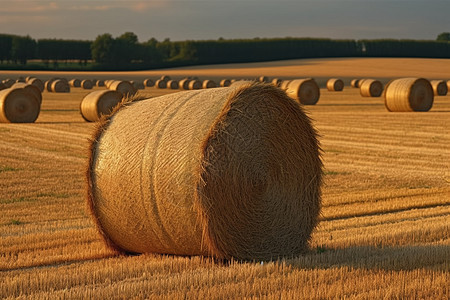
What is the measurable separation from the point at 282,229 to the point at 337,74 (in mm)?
70700

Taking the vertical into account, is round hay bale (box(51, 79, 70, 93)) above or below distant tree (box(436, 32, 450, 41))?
below

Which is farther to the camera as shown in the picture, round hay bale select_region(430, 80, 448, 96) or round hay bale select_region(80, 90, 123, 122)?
round hay bale select_region(430, 80, 448, 96)

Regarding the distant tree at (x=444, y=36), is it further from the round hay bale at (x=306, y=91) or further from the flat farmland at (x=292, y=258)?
the flat farmland at (x=292, y=258)

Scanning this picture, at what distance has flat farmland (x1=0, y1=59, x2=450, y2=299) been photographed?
6.62 meters

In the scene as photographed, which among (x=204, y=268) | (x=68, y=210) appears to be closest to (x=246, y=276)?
(x=204, y=268)

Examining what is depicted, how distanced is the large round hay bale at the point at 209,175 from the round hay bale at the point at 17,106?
1924cm

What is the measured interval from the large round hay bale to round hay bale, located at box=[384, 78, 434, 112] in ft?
74.8

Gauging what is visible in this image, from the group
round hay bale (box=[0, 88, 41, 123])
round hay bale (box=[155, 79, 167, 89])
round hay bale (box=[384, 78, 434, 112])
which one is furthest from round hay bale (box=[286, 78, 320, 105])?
round hay bale (box=[155, 79, 167, 89])

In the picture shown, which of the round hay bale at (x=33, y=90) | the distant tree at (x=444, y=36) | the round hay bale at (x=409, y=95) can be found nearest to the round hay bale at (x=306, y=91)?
the round hay bale at (x=409, y=95)

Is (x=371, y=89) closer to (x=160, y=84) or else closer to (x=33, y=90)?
(x=160, y=84)

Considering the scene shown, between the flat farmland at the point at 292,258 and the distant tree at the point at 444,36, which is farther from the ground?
the distant tree at the point at 444,36

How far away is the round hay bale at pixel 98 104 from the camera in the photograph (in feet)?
89.0

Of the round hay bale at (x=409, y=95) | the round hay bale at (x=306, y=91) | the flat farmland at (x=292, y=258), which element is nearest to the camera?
the flat farmland at (x=292, y=258)

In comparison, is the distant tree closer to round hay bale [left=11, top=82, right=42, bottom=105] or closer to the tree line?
the tree line
